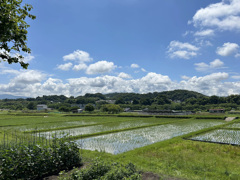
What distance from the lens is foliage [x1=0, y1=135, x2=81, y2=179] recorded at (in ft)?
19.1

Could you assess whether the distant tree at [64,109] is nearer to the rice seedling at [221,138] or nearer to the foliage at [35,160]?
the rice seedling at [221,138]

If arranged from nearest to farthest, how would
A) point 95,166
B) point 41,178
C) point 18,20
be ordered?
point 18,20
point 95,166
point 41,178

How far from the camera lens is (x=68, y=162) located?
7328 mm

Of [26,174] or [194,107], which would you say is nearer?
[26,174]

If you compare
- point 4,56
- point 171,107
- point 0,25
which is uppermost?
point 0,25

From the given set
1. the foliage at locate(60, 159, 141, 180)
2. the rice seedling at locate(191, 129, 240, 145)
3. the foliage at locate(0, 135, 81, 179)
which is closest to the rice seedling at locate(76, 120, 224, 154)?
the rice seedling at locate(191, 129, 240, 145)

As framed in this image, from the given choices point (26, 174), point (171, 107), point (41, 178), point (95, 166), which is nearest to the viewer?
point (95, 166)

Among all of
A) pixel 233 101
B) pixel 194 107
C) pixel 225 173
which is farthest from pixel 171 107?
pixel 225 173

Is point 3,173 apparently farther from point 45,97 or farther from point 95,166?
point 45,97

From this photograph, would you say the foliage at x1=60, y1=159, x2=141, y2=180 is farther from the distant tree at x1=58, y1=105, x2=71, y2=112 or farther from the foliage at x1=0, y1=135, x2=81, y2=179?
the distant tree at x1=58, y1=105, x2=71, y2=112

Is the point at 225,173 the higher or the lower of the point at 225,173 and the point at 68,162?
the lower

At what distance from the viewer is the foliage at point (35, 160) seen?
5.84m

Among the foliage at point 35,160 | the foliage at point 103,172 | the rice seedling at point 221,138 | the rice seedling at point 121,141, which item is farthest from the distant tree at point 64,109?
the foliage at point 103,172

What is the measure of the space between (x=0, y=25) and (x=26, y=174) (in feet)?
16.3
